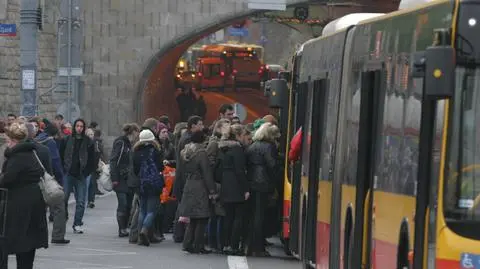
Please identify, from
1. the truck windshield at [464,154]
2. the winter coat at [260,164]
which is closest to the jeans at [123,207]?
the winter coat at [260,164]

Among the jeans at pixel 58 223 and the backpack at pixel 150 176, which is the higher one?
the backpack at pixel 150 176

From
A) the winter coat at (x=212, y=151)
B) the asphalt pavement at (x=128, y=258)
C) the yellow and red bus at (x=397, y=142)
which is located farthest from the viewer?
the winter coat at (x=212, y=151)

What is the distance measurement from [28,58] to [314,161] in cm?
1307

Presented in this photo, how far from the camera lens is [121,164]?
24.0m

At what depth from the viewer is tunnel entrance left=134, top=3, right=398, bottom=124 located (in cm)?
4641

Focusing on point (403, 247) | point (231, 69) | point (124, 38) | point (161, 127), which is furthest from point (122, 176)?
point (231, 69)

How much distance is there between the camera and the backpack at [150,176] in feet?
72.7

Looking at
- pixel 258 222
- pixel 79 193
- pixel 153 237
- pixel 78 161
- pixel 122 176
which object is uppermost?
pixel 78 161

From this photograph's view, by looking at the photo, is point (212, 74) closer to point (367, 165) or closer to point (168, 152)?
point (168, 152)

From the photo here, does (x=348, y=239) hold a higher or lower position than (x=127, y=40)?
lower


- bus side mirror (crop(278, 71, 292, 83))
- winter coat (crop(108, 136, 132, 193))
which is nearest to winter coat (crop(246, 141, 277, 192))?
bus side mirror (crop(278, 71, 292, 83))

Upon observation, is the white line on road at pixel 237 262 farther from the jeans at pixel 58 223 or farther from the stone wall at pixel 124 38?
the stone wall at pixel 124 38

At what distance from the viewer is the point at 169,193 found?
23.7 metres

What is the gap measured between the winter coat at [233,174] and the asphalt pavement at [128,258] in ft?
2.66
